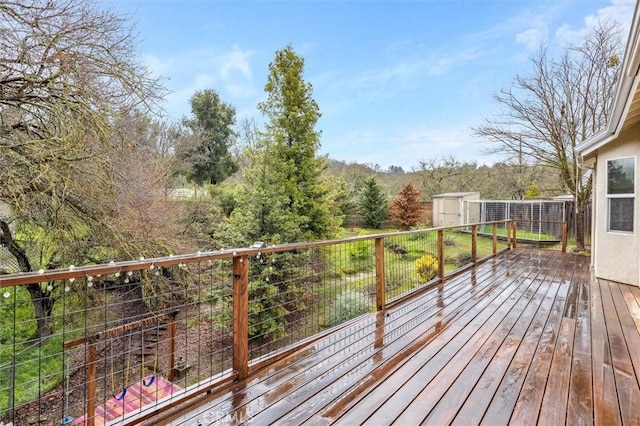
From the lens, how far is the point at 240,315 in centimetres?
229

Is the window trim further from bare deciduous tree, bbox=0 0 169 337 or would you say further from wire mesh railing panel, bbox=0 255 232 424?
bare deciduous tree, bbox=0 0 169 337

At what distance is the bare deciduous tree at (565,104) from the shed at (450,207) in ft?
19.2

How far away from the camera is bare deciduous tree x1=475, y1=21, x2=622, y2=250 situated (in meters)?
9.52

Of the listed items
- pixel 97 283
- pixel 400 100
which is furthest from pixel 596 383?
pixel 400 100

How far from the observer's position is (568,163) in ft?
34.4

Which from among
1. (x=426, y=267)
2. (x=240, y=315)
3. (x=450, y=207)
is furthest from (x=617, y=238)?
(x=450, y=207)

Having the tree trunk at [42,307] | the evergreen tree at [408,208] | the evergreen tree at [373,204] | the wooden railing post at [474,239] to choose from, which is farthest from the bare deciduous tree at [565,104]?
the tree trunk at [42,307]

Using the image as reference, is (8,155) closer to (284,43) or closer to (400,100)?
(284,43)

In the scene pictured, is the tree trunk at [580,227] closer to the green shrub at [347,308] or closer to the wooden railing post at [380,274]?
the green shrub at [347,308]

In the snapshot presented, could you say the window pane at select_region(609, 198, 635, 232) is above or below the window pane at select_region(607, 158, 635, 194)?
below

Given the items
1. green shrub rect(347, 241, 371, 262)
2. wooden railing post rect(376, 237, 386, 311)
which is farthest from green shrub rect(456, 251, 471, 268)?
wooden railing post rect(376, 237, 386, 311)

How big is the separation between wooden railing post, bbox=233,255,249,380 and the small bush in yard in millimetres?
5865

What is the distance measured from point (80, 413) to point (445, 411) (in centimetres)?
656

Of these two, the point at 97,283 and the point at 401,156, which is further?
the point at 401,156
